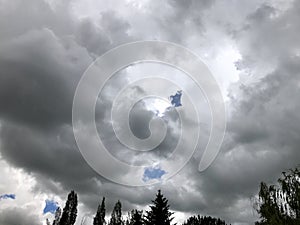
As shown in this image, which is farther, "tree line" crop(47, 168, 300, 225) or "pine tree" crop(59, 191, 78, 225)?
"pine tree" crop(59, 191, 78, 225)

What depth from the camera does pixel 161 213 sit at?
42.4 meters

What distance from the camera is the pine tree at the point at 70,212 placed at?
2844 inches

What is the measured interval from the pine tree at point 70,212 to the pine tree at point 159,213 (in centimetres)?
3711

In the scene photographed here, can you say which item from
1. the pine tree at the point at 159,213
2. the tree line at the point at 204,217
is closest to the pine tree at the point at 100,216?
the tree line at the point at 204,217

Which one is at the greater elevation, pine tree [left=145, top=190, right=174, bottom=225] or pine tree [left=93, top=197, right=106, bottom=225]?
pine tree [left=93, top=197, right=106, bottom=225]

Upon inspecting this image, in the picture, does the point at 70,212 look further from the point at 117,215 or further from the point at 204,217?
the point at 204,217

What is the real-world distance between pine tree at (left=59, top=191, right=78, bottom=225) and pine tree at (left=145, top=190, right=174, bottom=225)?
37.1 meters

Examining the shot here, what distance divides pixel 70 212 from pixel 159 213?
3901cm

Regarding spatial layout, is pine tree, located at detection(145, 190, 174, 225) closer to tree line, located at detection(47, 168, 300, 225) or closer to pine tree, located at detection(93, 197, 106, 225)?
tree line, located at detection(47, 168, 300, 225)

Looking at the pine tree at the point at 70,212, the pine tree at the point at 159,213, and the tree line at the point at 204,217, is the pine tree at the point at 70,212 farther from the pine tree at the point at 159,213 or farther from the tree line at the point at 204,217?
the pine tree at the point at 159,213

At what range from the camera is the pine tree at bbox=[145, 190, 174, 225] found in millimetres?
41625

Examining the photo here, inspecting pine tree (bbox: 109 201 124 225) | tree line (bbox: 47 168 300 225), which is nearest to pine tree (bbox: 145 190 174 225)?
tree line (bbox: 47 168 300 225)

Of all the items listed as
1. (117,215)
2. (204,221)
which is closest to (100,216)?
(117,215)

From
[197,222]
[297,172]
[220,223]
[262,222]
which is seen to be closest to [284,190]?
[297,172]
